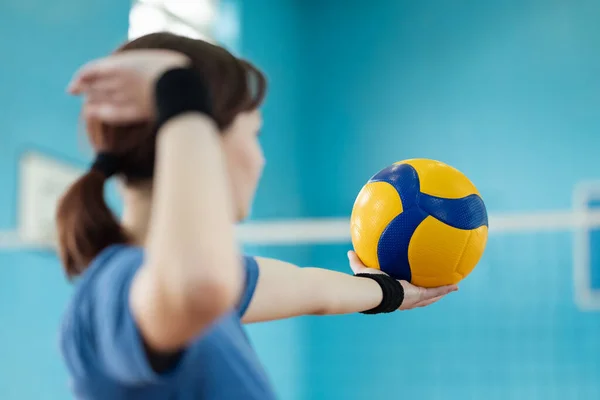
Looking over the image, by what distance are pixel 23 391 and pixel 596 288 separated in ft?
15.2

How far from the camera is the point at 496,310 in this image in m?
7.03

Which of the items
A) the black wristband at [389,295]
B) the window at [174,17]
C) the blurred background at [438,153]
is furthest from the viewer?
the blurred background at [438,153]

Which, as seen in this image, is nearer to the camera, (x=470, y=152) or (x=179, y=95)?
(x=179, y=95)

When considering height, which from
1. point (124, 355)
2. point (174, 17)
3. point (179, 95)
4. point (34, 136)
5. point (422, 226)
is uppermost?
point (179, 95)

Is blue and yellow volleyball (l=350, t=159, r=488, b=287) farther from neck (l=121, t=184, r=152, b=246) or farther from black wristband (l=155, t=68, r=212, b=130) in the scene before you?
black wristband (l=155, t=68, r=212, b=130)

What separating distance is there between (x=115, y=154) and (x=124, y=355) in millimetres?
298

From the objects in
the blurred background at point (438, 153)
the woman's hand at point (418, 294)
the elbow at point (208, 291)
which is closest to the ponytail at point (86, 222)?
the elbow at point (208, 291)

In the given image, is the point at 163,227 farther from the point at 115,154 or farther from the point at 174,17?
the point at 174,17

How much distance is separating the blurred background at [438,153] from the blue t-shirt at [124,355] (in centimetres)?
436

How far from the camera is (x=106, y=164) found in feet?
3.56

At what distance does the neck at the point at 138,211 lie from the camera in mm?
1119

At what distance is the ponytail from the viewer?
1100 millimetres

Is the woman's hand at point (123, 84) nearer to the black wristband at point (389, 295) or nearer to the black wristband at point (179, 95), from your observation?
the black wristband at point (179, 95)

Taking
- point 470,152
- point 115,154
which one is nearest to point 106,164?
point 115,154
